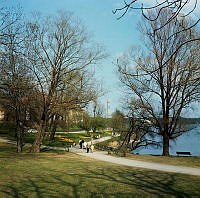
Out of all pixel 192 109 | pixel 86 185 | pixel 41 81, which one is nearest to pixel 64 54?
pixel 41 81

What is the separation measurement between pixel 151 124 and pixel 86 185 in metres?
13.0

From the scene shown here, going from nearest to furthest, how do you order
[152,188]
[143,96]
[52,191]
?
[52,191]
[152,188]
[143,96]

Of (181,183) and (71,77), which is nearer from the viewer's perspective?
(181,183)

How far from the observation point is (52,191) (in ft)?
22.9

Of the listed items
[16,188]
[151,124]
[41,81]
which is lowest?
[16,188]

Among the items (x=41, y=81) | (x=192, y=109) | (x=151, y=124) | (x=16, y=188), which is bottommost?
(x=16, y=188)

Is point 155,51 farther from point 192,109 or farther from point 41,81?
point 41,81

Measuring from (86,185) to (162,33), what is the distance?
14.0 metres

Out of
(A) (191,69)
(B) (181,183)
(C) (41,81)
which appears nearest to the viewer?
(B) (181,183)

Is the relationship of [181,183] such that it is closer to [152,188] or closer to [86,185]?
[152,188]

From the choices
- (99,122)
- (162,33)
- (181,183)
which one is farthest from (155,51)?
(99,122)

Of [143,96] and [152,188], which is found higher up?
[143,96]

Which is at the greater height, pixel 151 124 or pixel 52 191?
pixel 151 124

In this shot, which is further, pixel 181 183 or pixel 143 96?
pixel 143 96
